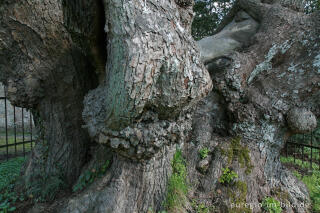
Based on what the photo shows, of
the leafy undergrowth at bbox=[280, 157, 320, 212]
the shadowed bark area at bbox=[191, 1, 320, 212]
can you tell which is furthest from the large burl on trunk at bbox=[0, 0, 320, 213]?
the leafy undergrowth at bbox=[280, 157, 320, 212]

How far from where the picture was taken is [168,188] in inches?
96.7

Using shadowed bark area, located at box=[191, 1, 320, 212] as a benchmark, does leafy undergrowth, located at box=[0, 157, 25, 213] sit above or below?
A: below

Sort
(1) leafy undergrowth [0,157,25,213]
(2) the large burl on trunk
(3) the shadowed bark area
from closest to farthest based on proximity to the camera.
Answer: (2) the large burl on trunk, (1) leafy undergrowth [0,157,25,213], (3) the shadowed bark area

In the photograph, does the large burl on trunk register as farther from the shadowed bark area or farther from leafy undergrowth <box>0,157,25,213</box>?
leafy undergrowth <box>0,157,25,213</box>

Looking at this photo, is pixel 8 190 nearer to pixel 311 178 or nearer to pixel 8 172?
pixel 8 172

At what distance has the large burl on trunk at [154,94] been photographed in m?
1.64

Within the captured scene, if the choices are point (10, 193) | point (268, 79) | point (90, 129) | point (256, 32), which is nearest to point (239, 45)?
point (256, 32)

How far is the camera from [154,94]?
1.65 m

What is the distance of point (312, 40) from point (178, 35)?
239 cm

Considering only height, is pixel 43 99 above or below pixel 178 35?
below

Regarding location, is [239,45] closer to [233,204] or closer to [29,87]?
[233,204]

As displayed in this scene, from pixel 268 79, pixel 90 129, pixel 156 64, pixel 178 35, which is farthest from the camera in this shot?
pixel 268 79

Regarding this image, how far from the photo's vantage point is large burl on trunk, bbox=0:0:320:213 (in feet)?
5.38

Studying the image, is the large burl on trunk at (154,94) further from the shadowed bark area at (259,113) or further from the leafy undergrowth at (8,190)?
the leafy undergrowth at (8,190)
